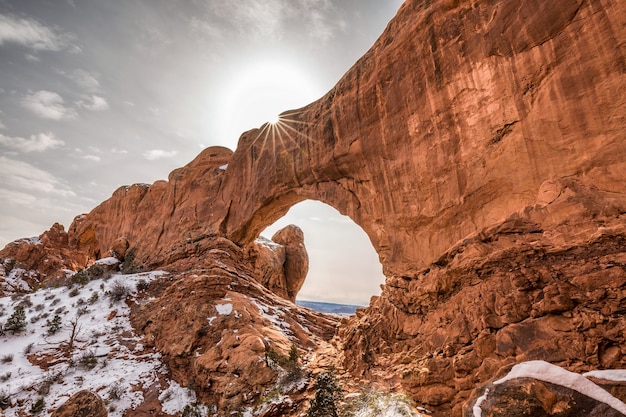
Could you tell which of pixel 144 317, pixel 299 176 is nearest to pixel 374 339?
pixel 299 176

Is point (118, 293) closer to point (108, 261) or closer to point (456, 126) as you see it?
point (108, 261)

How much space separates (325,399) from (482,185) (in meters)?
7.07

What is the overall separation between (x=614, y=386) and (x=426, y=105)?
8.17 metres

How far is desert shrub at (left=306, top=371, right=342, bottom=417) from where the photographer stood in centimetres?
792

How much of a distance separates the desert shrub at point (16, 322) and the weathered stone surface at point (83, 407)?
291 inches

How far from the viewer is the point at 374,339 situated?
10.6m

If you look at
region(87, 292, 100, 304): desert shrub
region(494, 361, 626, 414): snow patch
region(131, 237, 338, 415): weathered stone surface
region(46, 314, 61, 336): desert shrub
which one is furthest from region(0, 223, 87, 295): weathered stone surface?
region(494, 361, 626, 414): snow patch

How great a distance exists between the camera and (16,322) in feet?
47.7

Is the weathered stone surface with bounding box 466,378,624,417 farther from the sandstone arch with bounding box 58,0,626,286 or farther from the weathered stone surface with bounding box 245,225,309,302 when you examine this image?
the weathered stone surface with bounding box 245,225,309,302

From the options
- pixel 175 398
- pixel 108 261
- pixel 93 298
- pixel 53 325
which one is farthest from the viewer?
pixel 108 261

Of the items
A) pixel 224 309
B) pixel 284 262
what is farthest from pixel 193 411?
pixel 284 262

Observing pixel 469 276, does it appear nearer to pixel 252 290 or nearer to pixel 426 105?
pixel 426 105

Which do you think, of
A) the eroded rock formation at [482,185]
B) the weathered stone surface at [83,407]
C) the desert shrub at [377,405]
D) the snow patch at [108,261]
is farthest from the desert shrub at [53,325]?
the desert shrub at [377,405]

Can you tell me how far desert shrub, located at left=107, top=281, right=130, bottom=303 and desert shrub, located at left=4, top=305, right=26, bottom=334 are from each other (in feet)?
11.7
